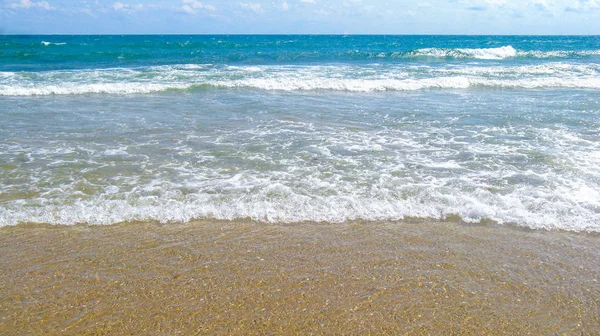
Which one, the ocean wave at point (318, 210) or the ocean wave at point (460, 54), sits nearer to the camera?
the ocean wave at point (318, 210)

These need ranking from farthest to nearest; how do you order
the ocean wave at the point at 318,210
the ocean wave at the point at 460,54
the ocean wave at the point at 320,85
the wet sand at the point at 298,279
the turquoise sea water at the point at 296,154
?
1. the ocean wave at the point at 460,54
2. the ocean wave at the point at 320,85
3. the turquoise sea water at the point at 296,154
4. the ocean wave at the point at 318,210
5. the wet sand at the point at 298,279

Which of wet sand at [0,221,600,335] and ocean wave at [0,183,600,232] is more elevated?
ocean wave at [0,183,600,232]

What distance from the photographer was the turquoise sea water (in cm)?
611

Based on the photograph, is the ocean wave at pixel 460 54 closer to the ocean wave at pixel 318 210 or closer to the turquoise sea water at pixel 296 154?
the turquoise sea water at pixel 296 154

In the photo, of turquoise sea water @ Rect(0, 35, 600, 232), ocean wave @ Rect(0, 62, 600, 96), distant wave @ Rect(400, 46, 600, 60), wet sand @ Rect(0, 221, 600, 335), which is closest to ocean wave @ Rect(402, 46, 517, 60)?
distant wave @ Rect(400, 46, 600, 60)

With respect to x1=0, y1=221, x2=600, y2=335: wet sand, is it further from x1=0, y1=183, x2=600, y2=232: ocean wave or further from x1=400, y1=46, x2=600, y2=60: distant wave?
x1=400, y1=46, x2=600, y2=60: distant wave

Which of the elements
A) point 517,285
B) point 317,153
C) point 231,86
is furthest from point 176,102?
point 517,285

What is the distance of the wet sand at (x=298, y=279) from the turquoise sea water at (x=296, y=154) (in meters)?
0.50

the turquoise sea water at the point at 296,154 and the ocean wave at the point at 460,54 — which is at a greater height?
the ocean wave at the point at 460,54

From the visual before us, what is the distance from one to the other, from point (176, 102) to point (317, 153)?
25.9 ft

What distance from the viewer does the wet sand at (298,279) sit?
3.76 m

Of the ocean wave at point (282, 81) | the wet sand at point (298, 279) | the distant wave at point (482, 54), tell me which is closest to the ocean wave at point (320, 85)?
the ocean wave at point (282, 81)

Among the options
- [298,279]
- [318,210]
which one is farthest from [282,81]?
[298,279]

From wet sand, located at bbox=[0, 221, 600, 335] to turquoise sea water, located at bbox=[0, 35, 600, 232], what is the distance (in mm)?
497
